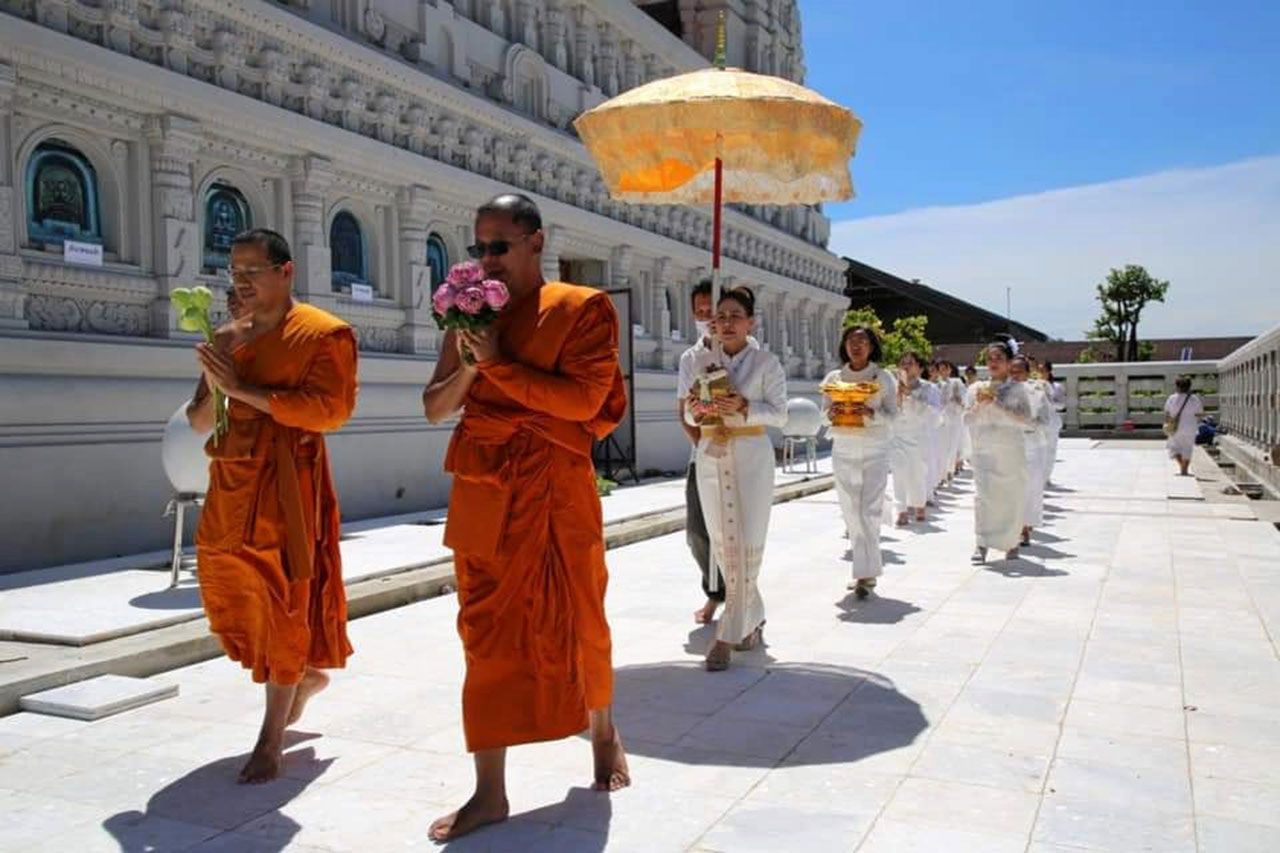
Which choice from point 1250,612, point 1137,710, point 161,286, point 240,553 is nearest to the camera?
point 240,553

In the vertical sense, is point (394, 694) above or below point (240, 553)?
below

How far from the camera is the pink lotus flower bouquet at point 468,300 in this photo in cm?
358

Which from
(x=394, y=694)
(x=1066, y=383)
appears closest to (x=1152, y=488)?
(x=394, y=694)

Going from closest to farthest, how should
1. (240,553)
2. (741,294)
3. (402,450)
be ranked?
(240,553) < (741,294) < (402,450)

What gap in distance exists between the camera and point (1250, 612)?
723 cm

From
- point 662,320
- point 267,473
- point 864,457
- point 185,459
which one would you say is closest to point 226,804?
point 267,473

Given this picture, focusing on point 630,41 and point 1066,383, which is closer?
point 630,41

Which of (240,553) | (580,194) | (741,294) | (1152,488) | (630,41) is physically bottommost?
(1152,488)

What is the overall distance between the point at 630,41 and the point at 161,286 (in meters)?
12.8

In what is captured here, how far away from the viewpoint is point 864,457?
8.27 m

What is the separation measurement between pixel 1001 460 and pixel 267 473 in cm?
674

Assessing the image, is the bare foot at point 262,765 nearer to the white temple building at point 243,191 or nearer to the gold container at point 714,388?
the gold container at point 714,388

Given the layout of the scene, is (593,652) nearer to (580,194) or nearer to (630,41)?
(580,194)

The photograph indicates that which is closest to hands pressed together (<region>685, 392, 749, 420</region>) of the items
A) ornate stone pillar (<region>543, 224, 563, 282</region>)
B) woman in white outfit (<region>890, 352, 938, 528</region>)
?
woman in white outfit (<region>890, 352, 938, 528</region>)
